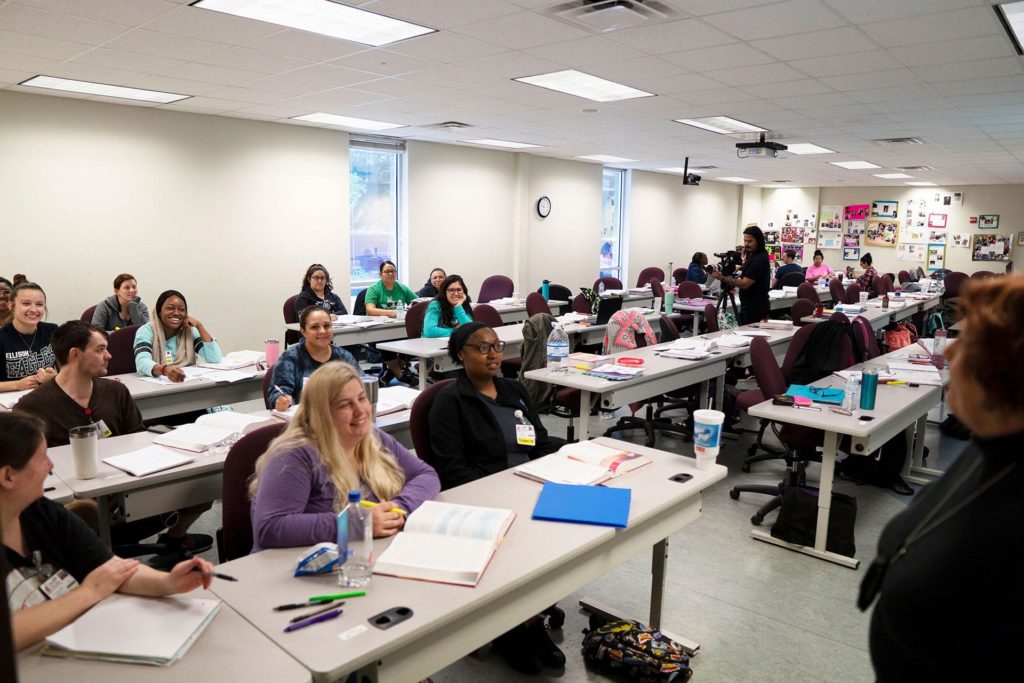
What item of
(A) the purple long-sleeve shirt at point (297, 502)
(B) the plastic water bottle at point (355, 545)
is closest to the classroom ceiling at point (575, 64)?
(A) the purple long-sleeve shirt at point (297, 502)

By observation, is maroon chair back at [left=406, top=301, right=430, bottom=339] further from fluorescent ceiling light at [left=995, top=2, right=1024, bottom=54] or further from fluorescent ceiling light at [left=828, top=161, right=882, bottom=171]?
fluorescent ceiling light at [left=828, top=161, right=882, bottom=171]

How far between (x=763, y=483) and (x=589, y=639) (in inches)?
95.2

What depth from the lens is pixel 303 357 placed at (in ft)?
12.2

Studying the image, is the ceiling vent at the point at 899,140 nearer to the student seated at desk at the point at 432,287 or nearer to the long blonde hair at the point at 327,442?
the student seated at desk at the point at 432,287

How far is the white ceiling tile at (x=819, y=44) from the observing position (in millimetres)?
3936

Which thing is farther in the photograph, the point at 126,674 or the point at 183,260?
the point at 183,260

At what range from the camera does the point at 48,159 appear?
663 cm

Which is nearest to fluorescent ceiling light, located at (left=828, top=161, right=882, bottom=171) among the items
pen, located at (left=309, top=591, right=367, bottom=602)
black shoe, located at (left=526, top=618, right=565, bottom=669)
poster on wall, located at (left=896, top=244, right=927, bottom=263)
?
poster on wall, located at (left=896, top=244, right=927, bottom=263)

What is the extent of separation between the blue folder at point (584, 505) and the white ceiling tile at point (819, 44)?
10.1 ft

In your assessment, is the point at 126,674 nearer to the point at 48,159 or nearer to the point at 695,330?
the point at 48,159

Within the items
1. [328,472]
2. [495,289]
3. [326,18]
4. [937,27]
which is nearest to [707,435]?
[328,472]

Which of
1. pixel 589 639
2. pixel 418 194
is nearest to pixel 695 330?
pixel 418 194

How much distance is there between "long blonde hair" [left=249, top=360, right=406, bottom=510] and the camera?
84.1 inches

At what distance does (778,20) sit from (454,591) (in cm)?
346
